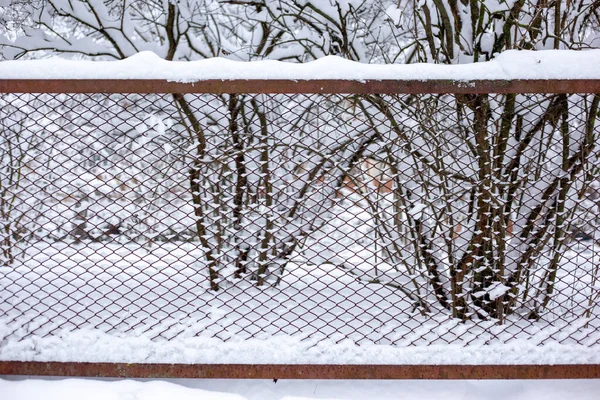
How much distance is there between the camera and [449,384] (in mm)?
2092

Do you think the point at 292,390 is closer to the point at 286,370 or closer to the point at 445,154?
the point at 286,370

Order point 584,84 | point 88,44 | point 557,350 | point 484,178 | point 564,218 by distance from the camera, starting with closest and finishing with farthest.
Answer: point 584,84, point 557,350, point 484,178, point 564,218, point 88,44

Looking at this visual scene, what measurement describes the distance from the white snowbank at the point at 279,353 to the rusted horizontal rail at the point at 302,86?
3.30 ft

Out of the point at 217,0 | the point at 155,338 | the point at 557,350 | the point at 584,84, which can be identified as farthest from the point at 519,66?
the point at 217,0

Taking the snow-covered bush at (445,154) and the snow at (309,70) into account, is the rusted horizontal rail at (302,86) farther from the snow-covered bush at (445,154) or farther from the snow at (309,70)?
the snow-covered bush at (445,154)

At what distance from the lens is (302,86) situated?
73.7 inches

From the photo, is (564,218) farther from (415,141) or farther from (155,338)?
(155,338)

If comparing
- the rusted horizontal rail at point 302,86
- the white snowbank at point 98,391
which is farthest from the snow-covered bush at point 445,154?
the white snowbank at point 98,391

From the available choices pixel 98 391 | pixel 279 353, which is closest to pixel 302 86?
pixel 279 353

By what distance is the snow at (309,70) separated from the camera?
6.10 feet

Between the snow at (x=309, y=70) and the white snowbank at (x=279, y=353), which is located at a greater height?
the snow at (x=309, y=70)

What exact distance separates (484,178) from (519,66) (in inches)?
20.0

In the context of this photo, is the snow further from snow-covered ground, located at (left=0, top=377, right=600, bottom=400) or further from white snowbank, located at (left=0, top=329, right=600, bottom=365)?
snow-covered ground, located at (left=0, top=377, right=600, bottom=400)

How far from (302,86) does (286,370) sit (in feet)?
3.66
